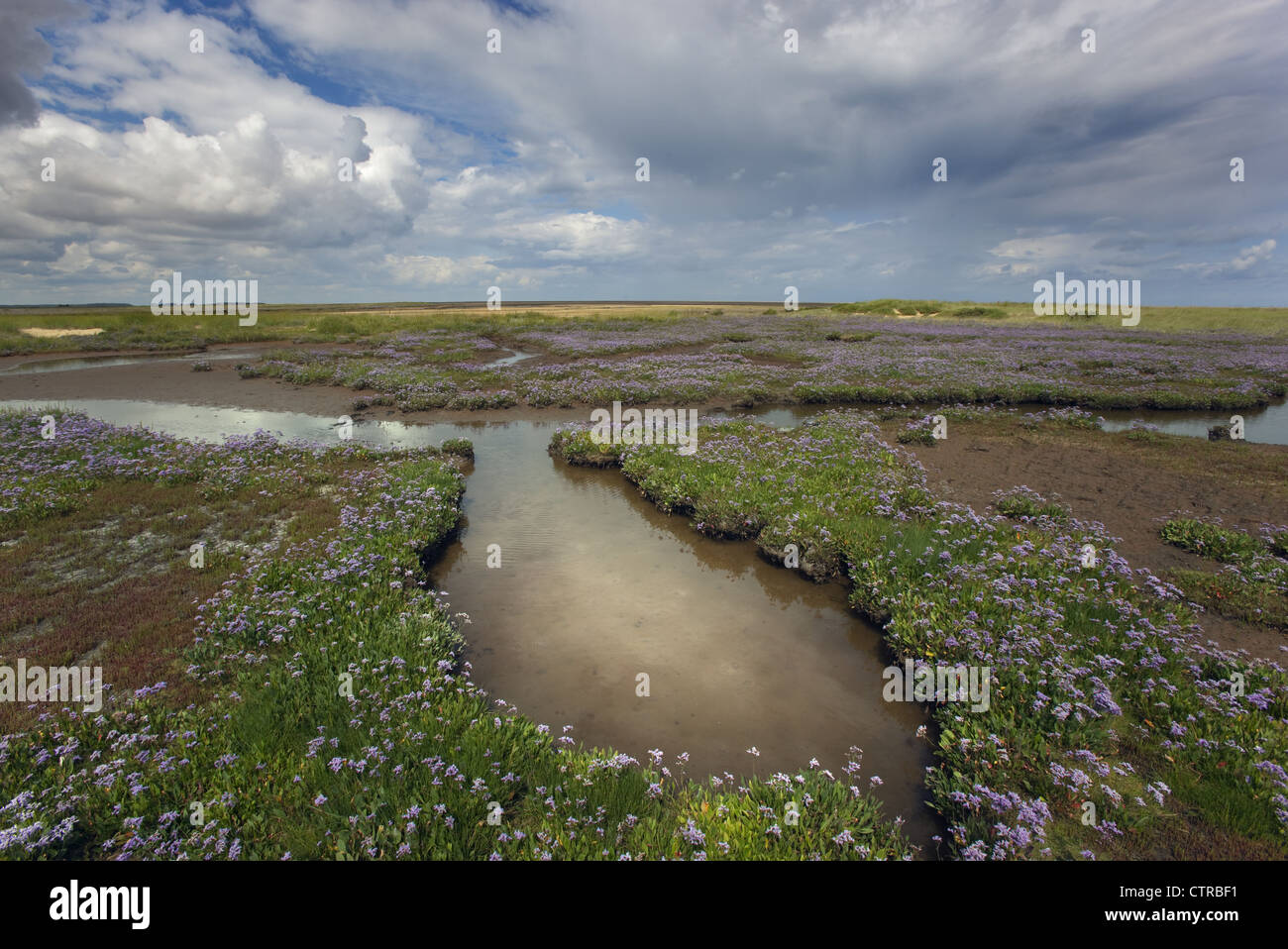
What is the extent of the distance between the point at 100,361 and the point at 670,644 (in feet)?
167

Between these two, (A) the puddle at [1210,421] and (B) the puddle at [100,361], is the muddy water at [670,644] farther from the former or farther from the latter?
(B) the puddle at [100,361]

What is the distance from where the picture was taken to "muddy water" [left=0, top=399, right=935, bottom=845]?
680 centimetres

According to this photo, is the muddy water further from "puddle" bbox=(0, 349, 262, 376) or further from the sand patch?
the sand patch

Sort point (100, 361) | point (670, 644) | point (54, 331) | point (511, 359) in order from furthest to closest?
point (54, 331), point (511, 359), point (100, 361), point (670, 644)

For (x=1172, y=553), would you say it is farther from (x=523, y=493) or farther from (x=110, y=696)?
(x=110, y=696)

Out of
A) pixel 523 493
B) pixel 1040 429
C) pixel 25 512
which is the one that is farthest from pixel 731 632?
pixel 1040 429

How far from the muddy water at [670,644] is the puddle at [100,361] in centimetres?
3865

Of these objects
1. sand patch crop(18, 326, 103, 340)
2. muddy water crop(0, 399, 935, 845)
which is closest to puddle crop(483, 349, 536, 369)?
muddy water crop(0, 399, 935, 845)

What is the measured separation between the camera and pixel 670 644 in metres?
8.82

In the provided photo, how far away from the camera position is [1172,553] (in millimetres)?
10727

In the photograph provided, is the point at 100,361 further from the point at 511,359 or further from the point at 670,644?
the point at 670,644

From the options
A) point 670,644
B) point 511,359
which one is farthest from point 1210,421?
point 511,359

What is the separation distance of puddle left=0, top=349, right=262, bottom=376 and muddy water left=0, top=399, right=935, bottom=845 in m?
38.7

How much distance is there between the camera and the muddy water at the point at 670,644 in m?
6.80
